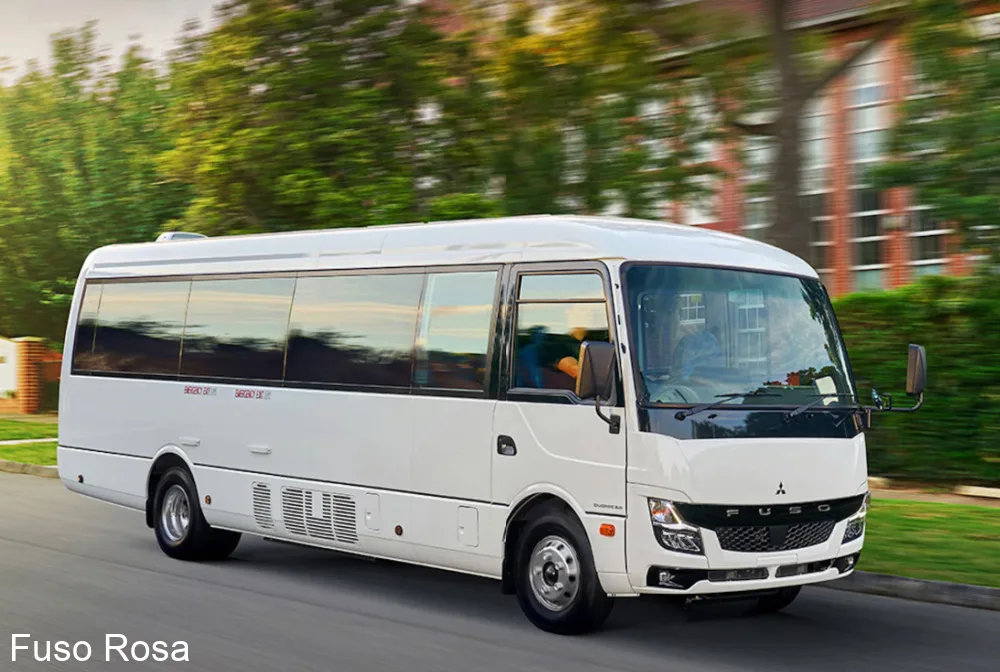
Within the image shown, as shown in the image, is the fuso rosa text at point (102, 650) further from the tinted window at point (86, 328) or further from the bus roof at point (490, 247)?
the tinted window at point (86, 328)

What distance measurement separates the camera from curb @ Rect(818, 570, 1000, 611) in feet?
32.3

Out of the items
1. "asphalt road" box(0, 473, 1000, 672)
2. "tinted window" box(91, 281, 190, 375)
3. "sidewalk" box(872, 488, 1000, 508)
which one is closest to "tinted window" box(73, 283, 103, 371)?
"tinted window" box(91, 281, 190, 375)

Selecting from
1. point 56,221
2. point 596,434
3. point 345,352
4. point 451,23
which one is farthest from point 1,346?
point 596,434

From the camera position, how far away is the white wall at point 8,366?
36.8m

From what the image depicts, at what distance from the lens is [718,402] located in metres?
8.54

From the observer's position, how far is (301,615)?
30.5 feet

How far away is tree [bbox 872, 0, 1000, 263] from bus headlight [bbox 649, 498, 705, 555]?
8.42 metres

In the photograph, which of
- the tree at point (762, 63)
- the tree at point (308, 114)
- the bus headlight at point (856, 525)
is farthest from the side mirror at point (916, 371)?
the tree at point (308, 114)

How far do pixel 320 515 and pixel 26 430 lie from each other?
19162 mm

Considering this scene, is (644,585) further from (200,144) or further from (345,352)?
(200,144)

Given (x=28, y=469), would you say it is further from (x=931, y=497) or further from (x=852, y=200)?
(x=852, y=200)

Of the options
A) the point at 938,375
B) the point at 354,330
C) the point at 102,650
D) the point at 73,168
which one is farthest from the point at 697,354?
the point at 73,168

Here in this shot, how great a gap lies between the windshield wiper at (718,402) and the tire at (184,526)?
17.0 feet

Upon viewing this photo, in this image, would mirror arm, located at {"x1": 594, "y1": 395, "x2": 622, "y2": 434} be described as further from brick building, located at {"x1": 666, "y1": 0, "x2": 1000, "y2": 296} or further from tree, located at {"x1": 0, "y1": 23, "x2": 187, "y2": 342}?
tree, located at {"x1": 0, "y1": 23, "x2": 187, "y2": 342}
